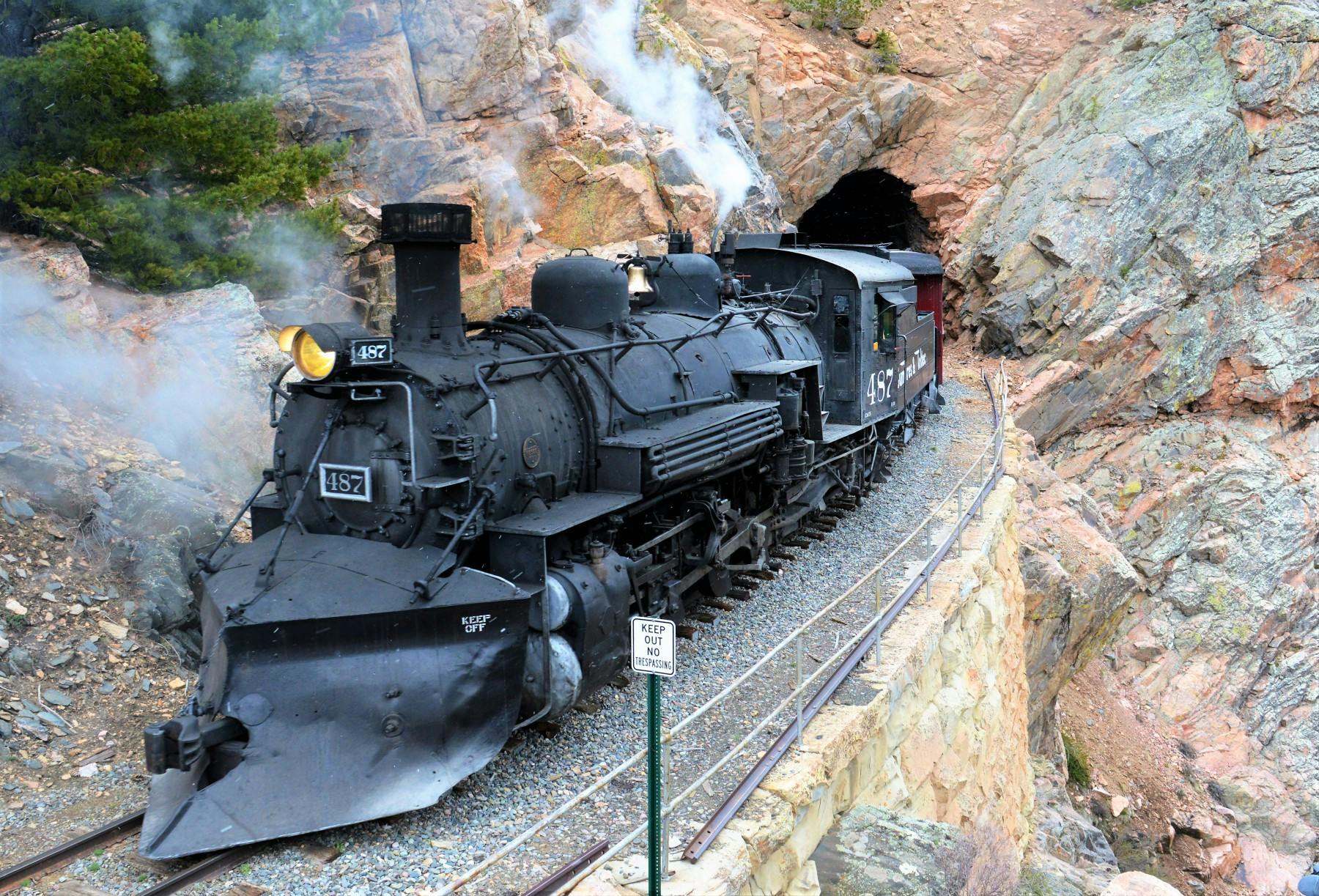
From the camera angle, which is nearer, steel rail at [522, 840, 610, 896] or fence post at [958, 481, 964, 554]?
steel rail at [522, 840, 610, 896]

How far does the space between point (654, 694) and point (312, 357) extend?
3257 mm

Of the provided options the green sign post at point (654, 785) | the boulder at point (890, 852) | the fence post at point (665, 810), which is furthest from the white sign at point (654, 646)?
the boulder at point (890, 852)

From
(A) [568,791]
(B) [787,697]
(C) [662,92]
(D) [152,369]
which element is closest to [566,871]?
(A) [568,791]

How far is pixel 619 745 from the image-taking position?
6.86 metres

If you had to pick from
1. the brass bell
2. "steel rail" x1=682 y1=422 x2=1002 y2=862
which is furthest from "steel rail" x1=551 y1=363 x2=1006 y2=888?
the brass bell

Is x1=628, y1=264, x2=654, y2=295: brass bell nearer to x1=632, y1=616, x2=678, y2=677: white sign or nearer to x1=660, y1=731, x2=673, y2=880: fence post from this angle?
x1=660, y1=731, x2=673, y2=880: fence post

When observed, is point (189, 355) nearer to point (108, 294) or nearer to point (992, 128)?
point (108, 294)

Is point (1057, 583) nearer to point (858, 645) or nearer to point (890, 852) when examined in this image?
point (858, 645)

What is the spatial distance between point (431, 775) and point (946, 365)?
75.8ft

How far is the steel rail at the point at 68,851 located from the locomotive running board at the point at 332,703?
0.11m

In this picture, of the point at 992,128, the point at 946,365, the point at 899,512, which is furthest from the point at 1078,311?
the point at 899,512

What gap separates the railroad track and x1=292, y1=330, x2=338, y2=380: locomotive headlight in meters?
2.82

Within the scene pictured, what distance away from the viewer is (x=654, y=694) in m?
4.89

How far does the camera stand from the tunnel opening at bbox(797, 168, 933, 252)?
1169 inches
